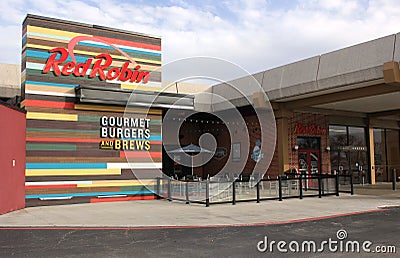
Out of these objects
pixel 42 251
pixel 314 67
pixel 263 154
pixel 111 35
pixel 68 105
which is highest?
pixel 111 35

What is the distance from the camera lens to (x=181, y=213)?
11.7 m

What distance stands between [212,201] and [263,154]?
7.37 meters

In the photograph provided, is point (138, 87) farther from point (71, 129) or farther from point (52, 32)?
point (52, 32)

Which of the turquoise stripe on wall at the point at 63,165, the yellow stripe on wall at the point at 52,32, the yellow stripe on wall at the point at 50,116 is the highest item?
the yellow stripe on wall at the point at 52,32

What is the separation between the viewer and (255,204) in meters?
13.7

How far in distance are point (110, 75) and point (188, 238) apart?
355 inches

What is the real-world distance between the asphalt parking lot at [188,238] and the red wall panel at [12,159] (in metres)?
2.94

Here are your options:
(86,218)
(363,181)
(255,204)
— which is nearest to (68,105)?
(86,218)

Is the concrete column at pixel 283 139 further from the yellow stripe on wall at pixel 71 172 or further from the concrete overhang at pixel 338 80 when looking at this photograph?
the yellow stripe on wall at pixel 71 172

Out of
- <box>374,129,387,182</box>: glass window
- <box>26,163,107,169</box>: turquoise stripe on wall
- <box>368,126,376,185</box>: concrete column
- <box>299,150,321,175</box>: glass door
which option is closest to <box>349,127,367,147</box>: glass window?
<box>368,126,376,185</box>: concrete column

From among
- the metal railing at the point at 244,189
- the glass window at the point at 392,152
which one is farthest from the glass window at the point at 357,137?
the metal railing at the point at 244,189

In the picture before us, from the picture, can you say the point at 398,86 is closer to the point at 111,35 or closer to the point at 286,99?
the point at 286,99

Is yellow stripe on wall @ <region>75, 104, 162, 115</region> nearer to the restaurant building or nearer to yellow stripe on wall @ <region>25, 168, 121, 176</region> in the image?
the restaurant building

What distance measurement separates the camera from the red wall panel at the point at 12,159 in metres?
12.1
